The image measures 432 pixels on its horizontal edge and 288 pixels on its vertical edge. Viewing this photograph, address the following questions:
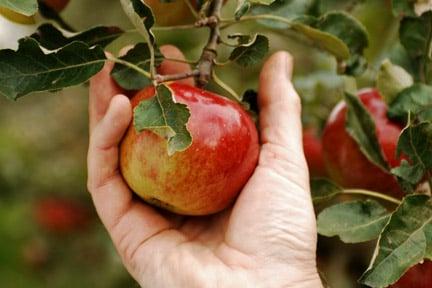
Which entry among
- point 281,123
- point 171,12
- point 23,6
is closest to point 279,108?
point 281,123

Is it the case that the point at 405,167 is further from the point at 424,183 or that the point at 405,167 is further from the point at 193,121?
the point at 193,121

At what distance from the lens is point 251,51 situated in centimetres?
118

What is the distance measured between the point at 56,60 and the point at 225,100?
0.28 metres

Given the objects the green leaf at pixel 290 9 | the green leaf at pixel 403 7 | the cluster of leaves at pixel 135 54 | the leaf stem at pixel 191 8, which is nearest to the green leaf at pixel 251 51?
the cluster of leaves at pixel 135 54

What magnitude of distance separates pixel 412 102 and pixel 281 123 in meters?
0.26

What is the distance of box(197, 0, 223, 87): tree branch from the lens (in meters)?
1.21

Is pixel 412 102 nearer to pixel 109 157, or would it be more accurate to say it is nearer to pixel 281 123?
pixel 281 123

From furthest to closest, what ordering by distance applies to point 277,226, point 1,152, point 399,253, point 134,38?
point 1,152
point 134,38
point 277,226
point 399,253

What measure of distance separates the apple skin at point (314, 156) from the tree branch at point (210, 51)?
28.8 inches

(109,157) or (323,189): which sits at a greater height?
(109,157)

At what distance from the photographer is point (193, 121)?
1116mm

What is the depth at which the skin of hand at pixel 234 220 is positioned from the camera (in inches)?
47.9

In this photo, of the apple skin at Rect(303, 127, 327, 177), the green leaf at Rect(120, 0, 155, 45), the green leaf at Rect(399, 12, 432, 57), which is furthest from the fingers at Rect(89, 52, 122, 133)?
the apple skin at Rect(303, 127, 327, 177)

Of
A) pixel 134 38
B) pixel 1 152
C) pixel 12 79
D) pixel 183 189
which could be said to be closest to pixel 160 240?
pixel 183 189
